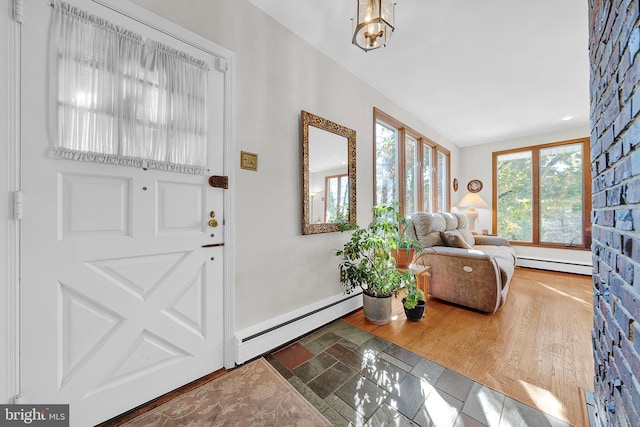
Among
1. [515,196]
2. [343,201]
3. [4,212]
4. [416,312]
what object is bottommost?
[416,312]

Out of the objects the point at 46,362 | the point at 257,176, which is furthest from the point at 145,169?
the point at 46,362

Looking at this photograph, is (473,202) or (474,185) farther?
(474,185)

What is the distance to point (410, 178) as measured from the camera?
382cm

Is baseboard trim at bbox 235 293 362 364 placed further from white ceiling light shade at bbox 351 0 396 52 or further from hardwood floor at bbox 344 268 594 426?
white ceiling light shade at bbox 351 0 396 52

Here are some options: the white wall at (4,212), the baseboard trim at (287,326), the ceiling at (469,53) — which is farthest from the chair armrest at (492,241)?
the white wall at (4,212)

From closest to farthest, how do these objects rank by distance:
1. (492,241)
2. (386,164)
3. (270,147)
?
(270,147)
(386,164)
(492,241)

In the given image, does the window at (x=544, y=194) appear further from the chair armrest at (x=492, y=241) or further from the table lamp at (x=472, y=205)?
the chair armrest at (x=492, y=241)

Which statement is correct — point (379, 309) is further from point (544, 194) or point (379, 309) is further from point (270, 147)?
point (544, 194)

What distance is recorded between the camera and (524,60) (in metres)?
2.36

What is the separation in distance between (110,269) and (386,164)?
3.03m

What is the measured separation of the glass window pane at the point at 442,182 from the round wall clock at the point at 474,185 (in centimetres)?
71

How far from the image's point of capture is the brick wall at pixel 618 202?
1.89 ft

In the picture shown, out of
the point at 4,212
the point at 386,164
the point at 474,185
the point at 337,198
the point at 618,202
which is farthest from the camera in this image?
the point at 474,185

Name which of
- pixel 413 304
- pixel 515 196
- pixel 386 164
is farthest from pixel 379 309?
pixel 515 196
